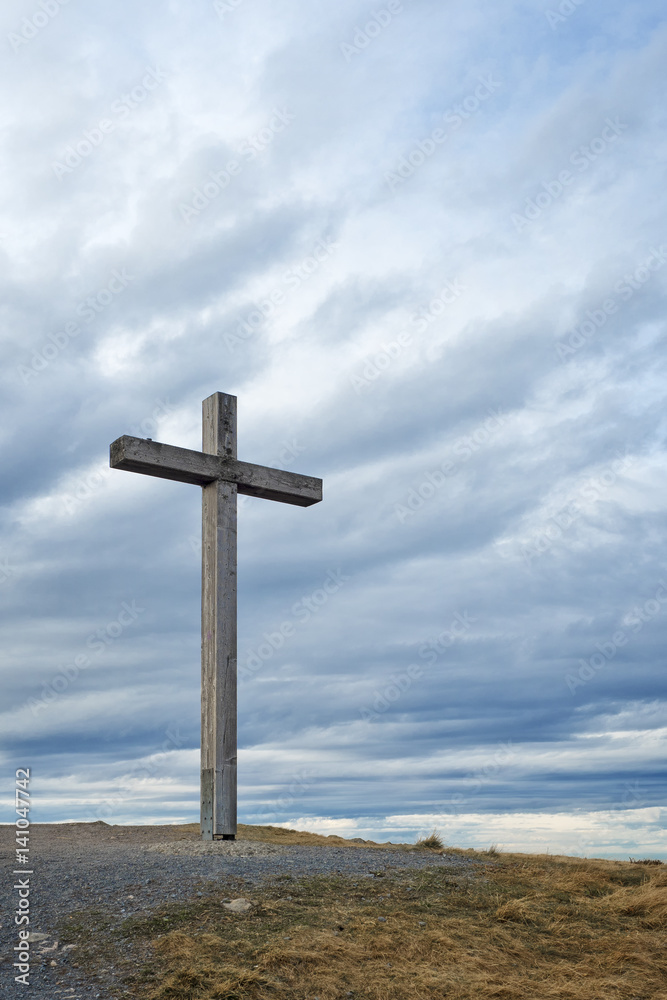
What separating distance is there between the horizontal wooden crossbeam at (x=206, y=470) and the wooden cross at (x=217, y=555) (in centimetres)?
1

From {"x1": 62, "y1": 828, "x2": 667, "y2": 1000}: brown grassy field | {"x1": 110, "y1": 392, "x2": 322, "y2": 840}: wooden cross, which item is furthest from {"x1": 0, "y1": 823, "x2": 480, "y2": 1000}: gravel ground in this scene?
{"x1": 110, "y1": 392, "x2": 322, "y2": 840}: wooden cross

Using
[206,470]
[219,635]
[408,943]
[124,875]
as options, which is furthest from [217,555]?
[408,943]

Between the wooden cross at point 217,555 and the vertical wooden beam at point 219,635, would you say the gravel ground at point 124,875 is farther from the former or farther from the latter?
the wooden cross at point 217,555

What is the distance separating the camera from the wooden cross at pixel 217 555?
1073cm

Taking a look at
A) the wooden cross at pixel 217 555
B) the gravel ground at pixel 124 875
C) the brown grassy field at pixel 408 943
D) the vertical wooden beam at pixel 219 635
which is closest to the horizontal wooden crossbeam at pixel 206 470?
the wooden cross at pixel 217 555

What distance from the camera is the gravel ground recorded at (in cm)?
646

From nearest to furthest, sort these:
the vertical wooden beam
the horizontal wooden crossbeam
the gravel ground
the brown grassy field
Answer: the brown grassy field → the gravel ground → the vertical wooden beam → the horizontal wooden crossbeam

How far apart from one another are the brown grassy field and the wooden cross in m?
2.72

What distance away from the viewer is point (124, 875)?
834 centimetres

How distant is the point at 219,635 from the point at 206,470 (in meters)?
2.19

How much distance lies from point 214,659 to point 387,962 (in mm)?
5000

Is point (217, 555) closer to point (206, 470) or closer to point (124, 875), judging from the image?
point (206, 470)

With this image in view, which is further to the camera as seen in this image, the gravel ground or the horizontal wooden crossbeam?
the horizontal wooden crossbeam

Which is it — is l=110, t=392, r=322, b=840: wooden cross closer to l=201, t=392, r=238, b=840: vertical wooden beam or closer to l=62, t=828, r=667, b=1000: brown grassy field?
l=201, t=392, r=238, b=840: vertical wooden beam
